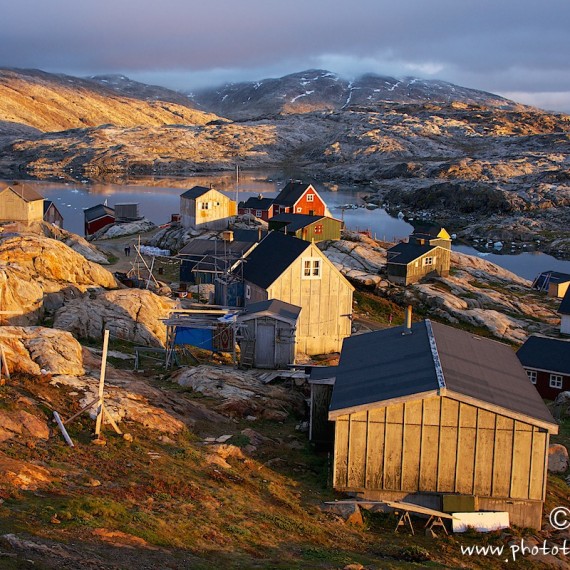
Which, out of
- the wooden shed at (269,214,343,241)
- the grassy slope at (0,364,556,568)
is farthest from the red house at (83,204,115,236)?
the grassy slope at (0,364,556,568)

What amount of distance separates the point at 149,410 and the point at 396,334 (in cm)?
870

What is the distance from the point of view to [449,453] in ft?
60.0

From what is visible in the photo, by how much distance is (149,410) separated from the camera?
2070 cm

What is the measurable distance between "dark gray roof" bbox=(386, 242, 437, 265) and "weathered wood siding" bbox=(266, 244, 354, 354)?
24664 mm

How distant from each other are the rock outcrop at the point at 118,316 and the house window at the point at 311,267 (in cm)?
681

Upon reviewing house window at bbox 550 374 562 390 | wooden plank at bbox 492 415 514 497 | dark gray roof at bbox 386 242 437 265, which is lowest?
house window at bbox 550 374 562 390

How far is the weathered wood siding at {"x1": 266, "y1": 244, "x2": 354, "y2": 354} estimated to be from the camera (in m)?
34.2

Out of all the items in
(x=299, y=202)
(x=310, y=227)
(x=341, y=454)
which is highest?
(x=299, y=202)

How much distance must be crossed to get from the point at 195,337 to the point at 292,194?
167 ft

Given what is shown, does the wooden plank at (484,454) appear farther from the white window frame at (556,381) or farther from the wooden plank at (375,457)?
the white window frame at (556,381)

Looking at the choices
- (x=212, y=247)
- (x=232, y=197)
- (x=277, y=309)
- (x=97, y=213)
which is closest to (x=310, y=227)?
(x=212, y=247)

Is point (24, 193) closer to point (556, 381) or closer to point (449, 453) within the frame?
point (556, 381)

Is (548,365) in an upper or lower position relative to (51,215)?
lower

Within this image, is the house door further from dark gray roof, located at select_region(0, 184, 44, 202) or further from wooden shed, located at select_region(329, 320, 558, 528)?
dark gray roof, located at select_region(0, 184, 44, 202)
